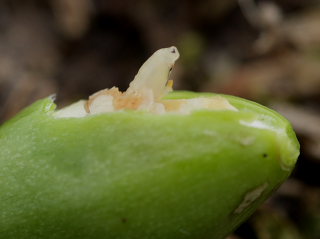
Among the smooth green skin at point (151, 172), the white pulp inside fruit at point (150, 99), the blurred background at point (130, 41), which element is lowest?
the smooth green skin at point (151, 172)

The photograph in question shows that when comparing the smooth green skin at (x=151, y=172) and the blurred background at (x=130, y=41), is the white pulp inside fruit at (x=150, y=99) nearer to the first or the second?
the smooth green skin at (x=151, y=172)

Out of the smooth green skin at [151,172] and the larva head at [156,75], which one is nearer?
the smooth green skin at [151,172]

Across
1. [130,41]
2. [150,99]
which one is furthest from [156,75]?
[130,41]

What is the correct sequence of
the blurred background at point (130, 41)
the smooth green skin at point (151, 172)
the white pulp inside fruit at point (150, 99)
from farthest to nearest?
the blurred background at point (130, 41), the white pulp inside fruit at point (150, 99), the smooth green skin at point (151, 172)

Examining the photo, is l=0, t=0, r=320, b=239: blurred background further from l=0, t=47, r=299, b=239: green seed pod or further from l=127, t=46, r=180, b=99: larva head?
l=0, t=47, r=299, b=239: green seed pod

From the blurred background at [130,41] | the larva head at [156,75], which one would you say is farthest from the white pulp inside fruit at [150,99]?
the blurred background at [130,41]
